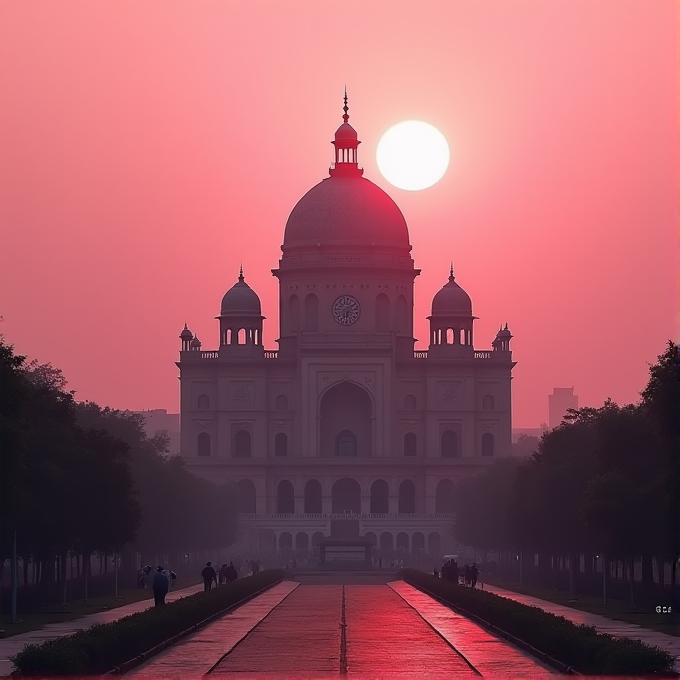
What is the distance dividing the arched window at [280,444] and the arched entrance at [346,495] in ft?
20.2

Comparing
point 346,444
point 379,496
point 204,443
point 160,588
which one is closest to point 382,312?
point 346,444

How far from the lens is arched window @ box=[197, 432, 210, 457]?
16888 cm

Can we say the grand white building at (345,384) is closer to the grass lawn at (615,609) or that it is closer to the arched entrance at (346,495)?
the arched entrance at (346,495)

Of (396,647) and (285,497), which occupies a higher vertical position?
(285,497)

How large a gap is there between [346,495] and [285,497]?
5536mm

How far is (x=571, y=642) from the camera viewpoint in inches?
1303

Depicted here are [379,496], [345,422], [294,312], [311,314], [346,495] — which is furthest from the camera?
[294,312]

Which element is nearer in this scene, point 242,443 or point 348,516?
point 348,516

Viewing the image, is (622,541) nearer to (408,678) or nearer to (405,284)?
(408,678)

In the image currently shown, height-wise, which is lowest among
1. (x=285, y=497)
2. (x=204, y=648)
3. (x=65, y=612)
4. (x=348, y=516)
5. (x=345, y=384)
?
(x=204, y=648)

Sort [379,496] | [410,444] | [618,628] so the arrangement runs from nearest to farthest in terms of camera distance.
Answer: [618,628]
[379,496]
[410,444]

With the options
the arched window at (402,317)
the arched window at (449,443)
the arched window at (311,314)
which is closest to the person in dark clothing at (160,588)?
the arched window at (449,443)

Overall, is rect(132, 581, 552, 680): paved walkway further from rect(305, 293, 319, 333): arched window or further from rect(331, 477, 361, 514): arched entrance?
rect(305, 293, 319, 333): arched window

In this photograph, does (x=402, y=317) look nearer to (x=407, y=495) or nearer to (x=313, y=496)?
(x=407, y=495)
